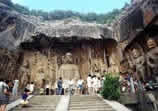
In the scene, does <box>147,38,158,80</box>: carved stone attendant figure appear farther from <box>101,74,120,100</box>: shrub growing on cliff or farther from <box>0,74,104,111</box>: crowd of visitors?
<box>101,74,120,100</box>: shrub growing on cliff

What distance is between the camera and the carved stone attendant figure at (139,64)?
46.3 feet

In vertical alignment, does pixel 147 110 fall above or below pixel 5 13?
below

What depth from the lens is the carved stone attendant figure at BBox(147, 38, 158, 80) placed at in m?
12.8

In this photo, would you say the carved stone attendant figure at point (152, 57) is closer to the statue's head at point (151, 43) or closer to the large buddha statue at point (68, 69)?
the statue's head at point (151, 43)

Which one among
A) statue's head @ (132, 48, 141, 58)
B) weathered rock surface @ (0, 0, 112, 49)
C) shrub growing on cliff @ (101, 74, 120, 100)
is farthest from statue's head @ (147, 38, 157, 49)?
shrub growing on cliff @ (101, 74, 120, 100)

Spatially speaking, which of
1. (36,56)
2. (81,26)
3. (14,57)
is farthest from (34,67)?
(81,26)

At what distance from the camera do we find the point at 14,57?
52.3 feet

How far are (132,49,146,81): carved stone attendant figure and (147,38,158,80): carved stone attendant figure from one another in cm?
88

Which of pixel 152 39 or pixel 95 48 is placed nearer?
pixel 152 39

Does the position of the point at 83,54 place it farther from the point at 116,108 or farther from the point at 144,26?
the point at 116,108

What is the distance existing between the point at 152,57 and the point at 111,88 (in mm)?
6158

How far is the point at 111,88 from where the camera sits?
912cm

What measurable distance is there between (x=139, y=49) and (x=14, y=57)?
42.7 ft

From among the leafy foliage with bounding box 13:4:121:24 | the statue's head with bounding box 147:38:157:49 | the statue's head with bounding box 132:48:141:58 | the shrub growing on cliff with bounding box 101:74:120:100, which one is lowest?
the shrub growing on cliff with bounding box 101:74:120:100
